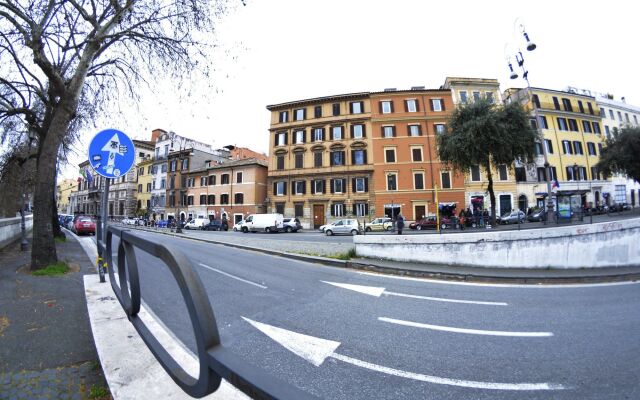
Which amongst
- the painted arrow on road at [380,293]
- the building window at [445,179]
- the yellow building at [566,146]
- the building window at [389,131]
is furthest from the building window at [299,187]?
the painted arrow on road at [380,293]

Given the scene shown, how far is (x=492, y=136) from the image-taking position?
68.4 ft

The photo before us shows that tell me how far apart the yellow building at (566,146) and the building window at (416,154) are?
42.7ft

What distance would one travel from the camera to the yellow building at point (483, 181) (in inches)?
1362

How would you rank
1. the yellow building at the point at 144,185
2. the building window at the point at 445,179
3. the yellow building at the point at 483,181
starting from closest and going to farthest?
the yellow building at the point at 483,181
the building window at the point at 445,179
the yellow building at the point at 144,185

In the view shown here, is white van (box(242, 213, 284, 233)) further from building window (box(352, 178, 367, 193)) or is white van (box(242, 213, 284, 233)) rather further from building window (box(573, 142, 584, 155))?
building window (box(573, 142, 584, 155))

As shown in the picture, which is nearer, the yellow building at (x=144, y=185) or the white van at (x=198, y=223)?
the white van at (x=198, y=223)

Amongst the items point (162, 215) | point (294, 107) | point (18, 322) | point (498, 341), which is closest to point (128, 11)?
point (18, 322)

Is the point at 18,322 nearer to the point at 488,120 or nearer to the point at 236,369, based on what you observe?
the point at 236,369

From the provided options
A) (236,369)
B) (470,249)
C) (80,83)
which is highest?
(80,83)

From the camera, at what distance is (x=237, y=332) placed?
4078 millimetres

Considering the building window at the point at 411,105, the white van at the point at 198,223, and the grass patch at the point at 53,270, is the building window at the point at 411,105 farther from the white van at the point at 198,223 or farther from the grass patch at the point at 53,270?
the grass patch at the point at 53,270

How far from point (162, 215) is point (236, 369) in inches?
2493

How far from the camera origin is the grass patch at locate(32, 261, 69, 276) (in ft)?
21.9

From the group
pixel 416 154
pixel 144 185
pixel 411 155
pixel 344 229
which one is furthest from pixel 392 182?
pixel 144 185
